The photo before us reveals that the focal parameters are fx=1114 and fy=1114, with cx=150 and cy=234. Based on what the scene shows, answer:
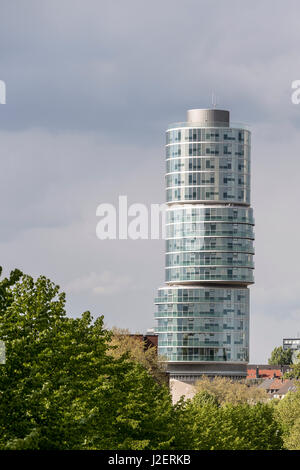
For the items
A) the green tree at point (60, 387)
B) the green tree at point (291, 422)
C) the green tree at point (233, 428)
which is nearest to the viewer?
the green tree at point (60, 387)

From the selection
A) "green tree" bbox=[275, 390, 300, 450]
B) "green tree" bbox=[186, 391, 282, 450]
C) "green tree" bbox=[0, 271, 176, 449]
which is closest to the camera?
"green tree" bbox=[0, 271, 176, 449]

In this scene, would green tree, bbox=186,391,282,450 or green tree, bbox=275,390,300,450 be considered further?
green tree, bbox=275,390,300,450

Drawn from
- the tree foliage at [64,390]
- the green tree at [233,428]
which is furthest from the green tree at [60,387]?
the green tree at [233,428]

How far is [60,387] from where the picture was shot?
→ 162 feet

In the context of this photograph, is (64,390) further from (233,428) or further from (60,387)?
(233,428)

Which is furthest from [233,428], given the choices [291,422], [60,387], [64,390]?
[60,387]

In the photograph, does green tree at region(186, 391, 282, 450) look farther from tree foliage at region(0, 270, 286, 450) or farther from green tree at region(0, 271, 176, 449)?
green tree at region(0, 271, 176, 449)

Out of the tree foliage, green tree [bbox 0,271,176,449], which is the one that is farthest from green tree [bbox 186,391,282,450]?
green tree [bbox 0,271,176,449]

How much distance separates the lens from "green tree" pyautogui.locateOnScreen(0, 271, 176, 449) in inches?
1699

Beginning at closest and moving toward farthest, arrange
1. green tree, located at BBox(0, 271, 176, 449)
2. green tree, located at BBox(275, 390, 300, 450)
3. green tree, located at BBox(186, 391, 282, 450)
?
green tree, located at BBox(0, 271, 176, 449) → green tree, located at BBox(186, 391, 282, 450) → green tree, located at BBox(275, 390, 300, 450)

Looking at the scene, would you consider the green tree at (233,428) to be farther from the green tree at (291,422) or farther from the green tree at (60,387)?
the green tree at (60,387)

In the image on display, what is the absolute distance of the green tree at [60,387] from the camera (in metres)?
43.2

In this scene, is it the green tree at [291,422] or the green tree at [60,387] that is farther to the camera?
the green tree at [291,422]

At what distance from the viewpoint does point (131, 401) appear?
6600 centimetres
